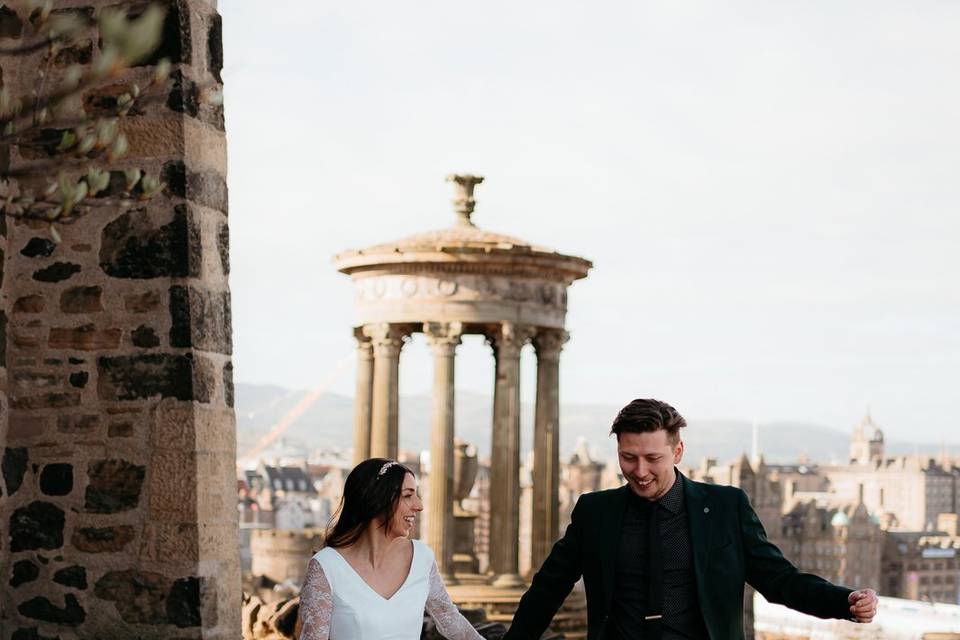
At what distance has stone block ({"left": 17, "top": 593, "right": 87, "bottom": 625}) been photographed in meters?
7.04

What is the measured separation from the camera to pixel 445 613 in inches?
211

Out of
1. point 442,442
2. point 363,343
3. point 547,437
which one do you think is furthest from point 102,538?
point 547,437

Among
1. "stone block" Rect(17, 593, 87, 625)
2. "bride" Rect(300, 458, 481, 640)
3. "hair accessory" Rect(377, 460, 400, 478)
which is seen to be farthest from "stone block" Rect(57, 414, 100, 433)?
"hair accessory" Rect(377, 460, 400, 478)

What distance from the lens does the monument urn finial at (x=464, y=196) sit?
772 inches

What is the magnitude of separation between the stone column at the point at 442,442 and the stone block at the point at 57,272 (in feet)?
38.8

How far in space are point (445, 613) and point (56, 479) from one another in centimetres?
243

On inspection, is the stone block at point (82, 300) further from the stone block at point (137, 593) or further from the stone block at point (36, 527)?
the stone block at point (137, 593)

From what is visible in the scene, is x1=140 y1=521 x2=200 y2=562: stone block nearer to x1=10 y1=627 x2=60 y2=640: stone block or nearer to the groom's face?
x1=10 y1=627 x2=60 y2=640: stone block

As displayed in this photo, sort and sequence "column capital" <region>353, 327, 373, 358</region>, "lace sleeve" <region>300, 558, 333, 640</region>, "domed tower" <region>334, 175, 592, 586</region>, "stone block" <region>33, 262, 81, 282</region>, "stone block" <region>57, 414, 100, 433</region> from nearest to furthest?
"lace sleeve" <region>300, 558, 333, 640</region>, "stone block" <region>57, 414, 100, 433</region>, "stone block" <region>33, 262, 81, 282</region>, "domed tower" <region>334, 175, 592, 586</region>, "column capital" <region>353, 327, 373, 358</region>

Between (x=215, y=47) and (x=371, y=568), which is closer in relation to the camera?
(x=371, y=568)

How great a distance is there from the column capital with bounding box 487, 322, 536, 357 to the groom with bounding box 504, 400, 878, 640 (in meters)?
13.8

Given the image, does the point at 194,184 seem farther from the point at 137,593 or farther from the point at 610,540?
the point at 610,540

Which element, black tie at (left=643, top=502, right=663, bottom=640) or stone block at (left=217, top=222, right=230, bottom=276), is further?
stone block at (left=217, top=222, right=230, bottom=276)

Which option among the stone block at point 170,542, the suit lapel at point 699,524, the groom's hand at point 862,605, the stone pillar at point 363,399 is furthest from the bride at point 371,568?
the stone pillar at point 363,399
